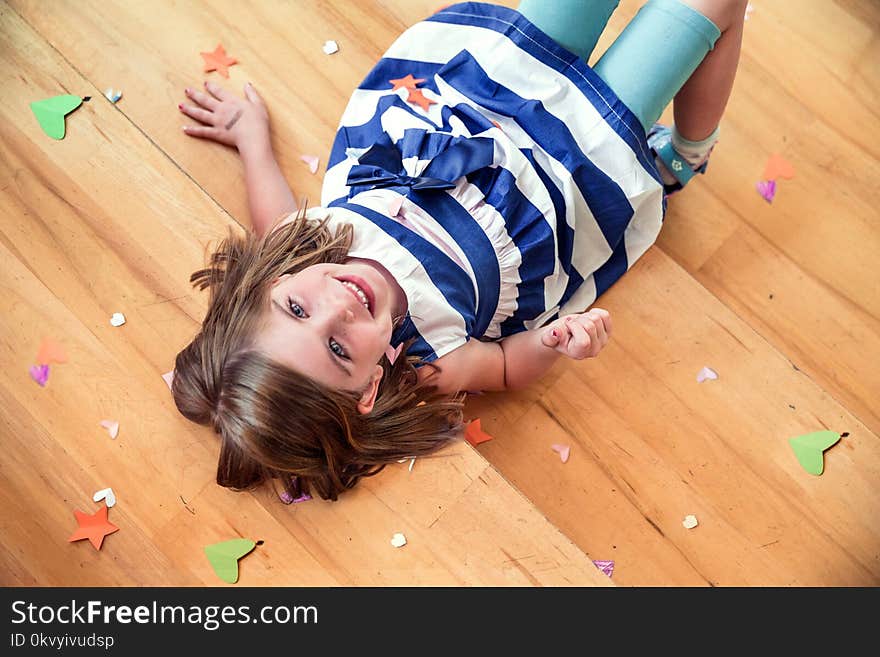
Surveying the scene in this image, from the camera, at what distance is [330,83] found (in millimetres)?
1456

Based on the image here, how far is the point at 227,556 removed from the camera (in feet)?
3.54

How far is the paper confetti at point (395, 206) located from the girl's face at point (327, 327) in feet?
0.43

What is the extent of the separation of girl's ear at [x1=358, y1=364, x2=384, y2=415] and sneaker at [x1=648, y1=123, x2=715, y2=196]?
63 centimetres

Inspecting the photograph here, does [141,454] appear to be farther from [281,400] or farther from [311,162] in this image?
[311,162]

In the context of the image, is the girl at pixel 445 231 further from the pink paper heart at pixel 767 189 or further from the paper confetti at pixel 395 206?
the pink paper heart at pixel 767 189

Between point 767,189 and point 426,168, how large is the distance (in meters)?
0.69

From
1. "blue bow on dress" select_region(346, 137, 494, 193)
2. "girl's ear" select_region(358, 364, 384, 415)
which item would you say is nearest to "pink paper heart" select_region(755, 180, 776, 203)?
"blue bow on dress" select_region(346, 137, 494, 193)

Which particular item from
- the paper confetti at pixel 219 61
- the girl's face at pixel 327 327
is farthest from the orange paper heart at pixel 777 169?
the paper confetti at pixel 219 61

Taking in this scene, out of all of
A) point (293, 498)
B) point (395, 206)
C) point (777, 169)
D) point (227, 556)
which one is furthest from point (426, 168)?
point (777, 169)

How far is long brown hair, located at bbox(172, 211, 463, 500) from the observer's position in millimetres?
1044

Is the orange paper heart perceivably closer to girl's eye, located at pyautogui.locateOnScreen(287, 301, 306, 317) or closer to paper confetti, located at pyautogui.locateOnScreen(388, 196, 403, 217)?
paper confetti, located at pyautogui.locateOnScreen(388, 196, 403, 217)

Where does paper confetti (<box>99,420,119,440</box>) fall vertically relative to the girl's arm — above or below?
below

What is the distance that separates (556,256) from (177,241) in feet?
1.86
